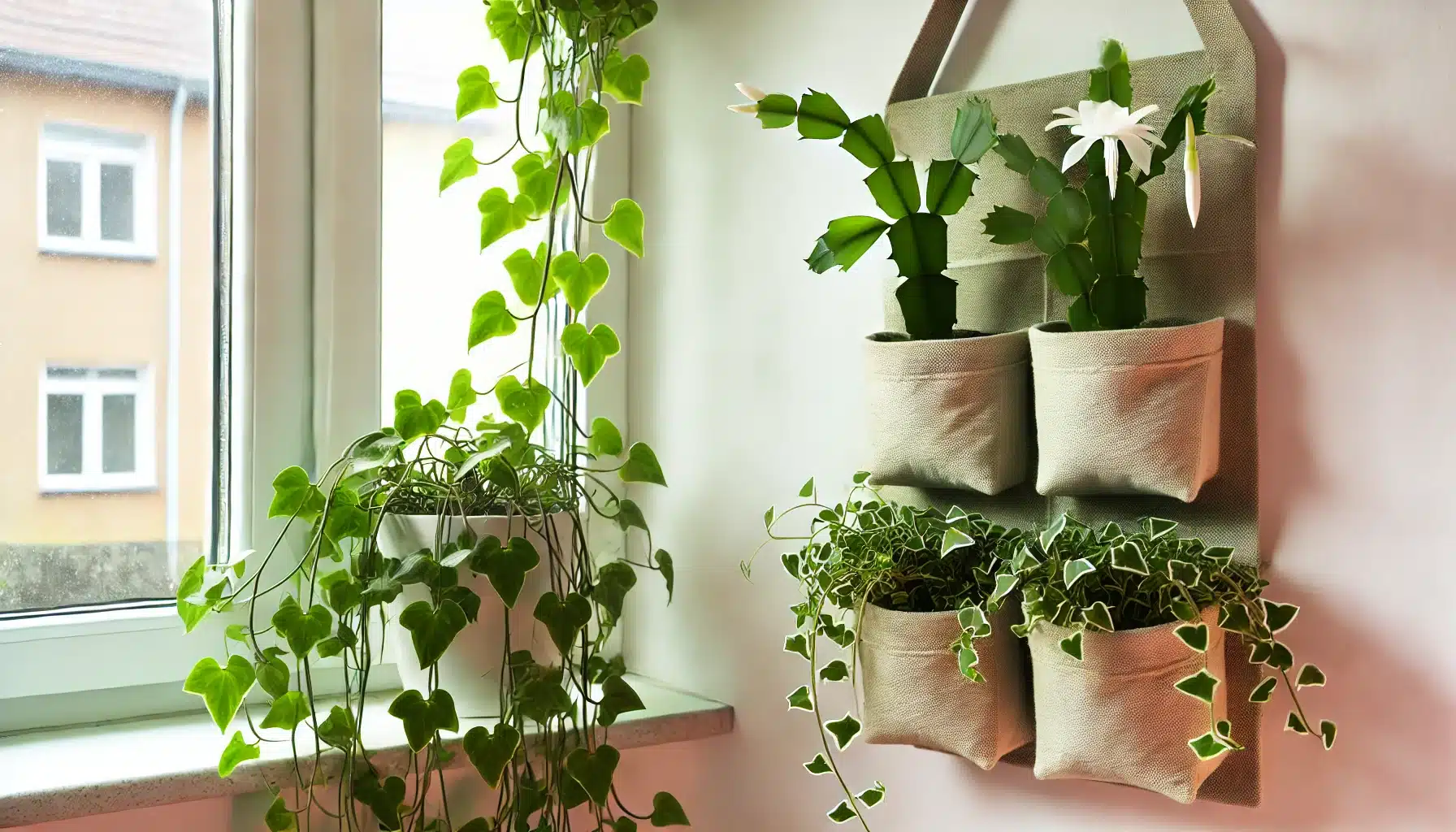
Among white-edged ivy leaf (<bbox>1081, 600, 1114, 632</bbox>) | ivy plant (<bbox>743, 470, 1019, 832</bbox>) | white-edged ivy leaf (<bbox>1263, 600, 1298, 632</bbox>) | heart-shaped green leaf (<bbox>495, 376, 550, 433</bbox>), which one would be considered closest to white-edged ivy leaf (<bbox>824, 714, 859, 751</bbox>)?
ivy plant (<bbox>743, 470, 1019, 832</bbox>)

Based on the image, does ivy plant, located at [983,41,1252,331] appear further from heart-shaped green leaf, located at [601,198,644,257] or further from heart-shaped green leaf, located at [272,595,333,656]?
heart-shaped green leaf, located at [272,595,333,656]

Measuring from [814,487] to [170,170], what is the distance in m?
0.82

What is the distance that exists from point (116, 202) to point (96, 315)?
127 millimetres

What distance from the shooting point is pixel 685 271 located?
145 cm

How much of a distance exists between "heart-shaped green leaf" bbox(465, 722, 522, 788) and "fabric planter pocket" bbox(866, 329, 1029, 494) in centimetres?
47

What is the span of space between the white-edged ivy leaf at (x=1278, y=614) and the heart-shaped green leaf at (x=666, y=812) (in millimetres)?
668

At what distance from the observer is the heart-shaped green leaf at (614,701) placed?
119 centimetres

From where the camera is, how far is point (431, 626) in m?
1.04

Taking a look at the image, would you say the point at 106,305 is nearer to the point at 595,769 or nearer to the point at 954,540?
the point at 595,769

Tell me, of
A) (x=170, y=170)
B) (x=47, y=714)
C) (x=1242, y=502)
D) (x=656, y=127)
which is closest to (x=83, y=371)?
(x=170, y=170)

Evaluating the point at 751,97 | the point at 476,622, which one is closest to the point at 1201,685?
the point at 751,97

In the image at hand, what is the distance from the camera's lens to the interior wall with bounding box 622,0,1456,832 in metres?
0.81

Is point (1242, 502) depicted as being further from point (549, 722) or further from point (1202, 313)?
point (549, 722)

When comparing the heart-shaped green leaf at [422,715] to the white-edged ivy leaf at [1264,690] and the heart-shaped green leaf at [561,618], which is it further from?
the white-edged ivy leaf at [1264,690]
